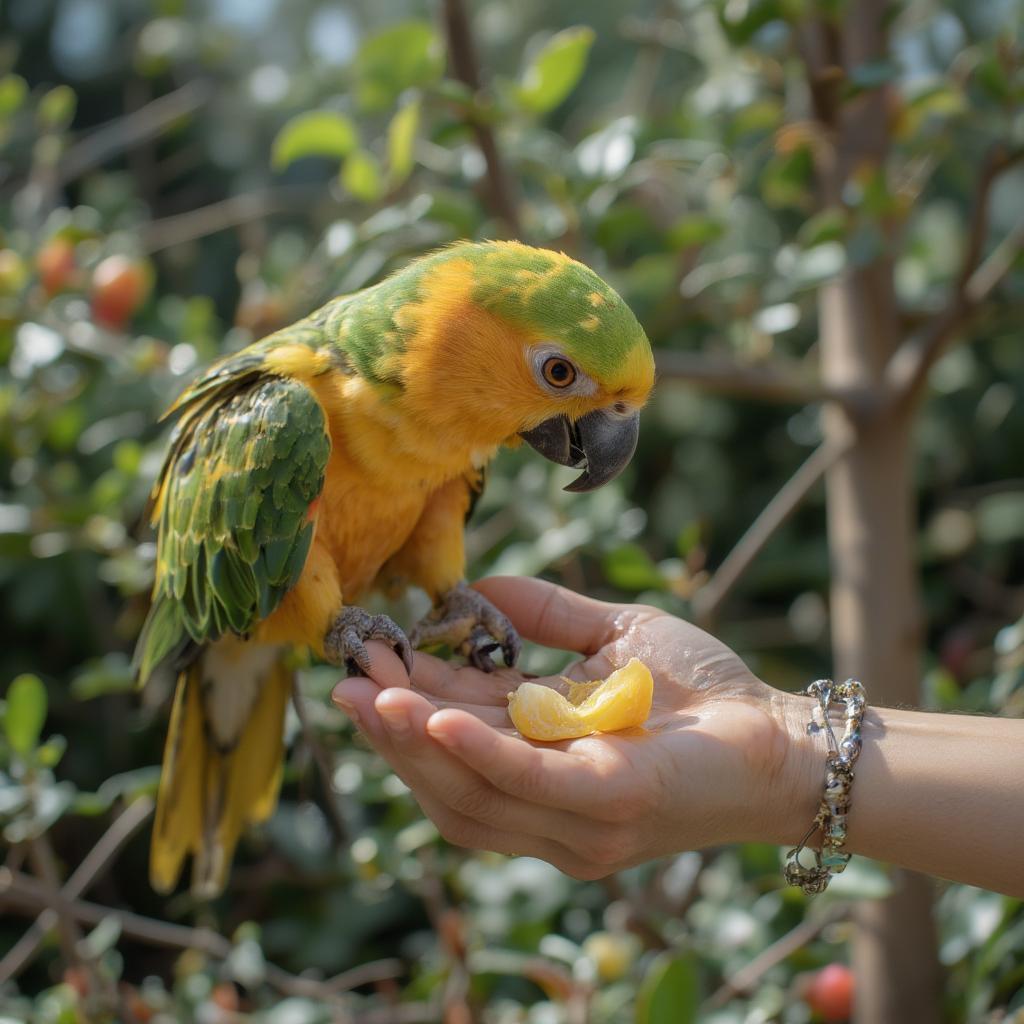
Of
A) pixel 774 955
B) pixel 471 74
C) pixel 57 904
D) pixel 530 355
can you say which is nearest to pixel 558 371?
pixel 530 355

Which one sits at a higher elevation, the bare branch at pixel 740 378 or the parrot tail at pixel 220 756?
the bare branch at pixel 740 378

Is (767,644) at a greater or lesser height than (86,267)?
lesser

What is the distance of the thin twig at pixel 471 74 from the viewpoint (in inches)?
83.2

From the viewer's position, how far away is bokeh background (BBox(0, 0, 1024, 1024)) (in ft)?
6.77

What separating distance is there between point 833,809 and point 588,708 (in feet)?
1.17

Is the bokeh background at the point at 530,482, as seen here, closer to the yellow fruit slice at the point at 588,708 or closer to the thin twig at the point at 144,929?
the thin twig at the point at 144,929

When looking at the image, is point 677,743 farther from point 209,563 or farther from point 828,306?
point 828,306

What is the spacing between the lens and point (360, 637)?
5.70ft

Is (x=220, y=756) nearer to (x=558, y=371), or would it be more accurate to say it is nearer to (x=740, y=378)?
(x=558, y=371)

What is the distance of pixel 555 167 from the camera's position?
2.15m

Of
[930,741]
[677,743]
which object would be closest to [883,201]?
[930,741]

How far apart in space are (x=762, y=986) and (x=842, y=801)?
3.14 ft

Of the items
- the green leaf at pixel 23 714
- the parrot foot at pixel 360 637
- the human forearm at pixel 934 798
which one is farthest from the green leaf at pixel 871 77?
the green leaf at pixel 23 714

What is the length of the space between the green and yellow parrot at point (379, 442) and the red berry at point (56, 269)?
673mm
